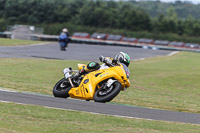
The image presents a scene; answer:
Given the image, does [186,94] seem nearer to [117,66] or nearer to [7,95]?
[117,66]

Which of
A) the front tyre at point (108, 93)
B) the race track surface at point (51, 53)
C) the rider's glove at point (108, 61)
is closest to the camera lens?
the front tyre at point (108, 93)

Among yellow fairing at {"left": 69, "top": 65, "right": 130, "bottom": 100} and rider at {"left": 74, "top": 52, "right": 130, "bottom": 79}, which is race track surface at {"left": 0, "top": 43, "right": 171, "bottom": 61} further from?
yellow fairing at {"left": 69, "top": 65, "right": 130, "bottom": 100}

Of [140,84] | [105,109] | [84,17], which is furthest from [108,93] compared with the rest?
[84,17]

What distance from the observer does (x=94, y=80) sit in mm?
10859

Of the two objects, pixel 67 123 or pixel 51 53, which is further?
pixel 51 53

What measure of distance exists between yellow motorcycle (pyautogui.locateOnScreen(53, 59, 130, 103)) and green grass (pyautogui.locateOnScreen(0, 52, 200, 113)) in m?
1.84

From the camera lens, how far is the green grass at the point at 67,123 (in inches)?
275

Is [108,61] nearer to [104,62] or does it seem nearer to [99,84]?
[104,62]

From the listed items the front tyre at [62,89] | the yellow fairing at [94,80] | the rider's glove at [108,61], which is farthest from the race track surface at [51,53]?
the rider's glove at [108,61]

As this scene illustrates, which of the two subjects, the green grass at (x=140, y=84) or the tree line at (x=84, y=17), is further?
the tree line at (x=84, y=17)

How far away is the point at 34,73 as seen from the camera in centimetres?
1848

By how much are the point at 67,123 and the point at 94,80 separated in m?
3.38

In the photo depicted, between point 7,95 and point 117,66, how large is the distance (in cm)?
277

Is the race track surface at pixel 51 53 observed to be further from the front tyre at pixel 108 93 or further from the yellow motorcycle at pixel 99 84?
the front tyre at pixel 108 93
